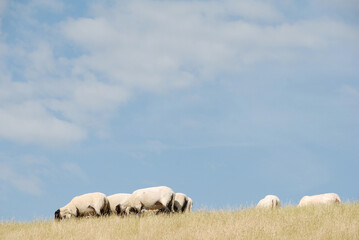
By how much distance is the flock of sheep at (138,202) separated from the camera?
1977 cm

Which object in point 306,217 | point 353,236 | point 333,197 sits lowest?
point 353,236

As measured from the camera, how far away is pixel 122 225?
17.9 metres

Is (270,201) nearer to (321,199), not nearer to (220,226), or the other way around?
(321,199)

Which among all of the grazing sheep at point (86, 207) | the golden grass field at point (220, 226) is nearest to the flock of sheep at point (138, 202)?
the grazing sheep at point (86, 207)

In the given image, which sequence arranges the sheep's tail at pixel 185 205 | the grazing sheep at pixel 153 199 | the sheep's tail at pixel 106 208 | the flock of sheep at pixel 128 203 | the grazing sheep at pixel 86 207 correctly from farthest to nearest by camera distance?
1. the sheep's tail at pixel 106 208
2. the sheep's tail at pixel 185 205
3. the grazing sheep at pixel 86 207
4. the flock of sheep at pixel 128 203
5. the grazing sheep at pixel 153 199

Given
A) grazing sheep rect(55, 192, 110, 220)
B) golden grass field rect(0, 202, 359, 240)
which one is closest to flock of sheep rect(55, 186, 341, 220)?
grazing sheep rect(55, 192, 110, 220)

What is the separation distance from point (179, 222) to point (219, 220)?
155cm

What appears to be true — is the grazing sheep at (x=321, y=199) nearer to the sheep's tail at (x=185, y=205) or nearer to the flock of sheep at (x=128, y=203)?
the sheep's tail at (x=185, y=205)

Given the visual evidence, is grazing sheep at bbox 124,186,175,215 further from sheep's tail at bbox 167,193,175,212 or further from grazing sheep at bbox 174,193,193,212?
grazing sheep at bbox 174,193,193,212

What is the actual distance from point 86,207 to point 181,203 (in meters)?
4.47

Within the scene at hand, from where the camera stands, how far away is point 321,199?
22.7 m

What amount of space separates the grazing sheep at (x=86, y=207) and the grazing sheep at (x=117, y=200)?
0.99ft

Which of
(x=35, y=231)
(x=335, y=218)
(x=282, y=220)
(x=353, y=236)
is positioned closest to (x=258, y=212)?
(x=282, y=220)

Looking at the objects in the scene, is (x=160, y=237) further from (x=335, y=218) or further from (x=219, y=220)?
(x=335, y=218)
